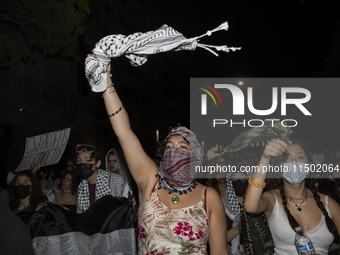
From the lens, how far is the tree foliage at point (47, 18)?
25.2 ft

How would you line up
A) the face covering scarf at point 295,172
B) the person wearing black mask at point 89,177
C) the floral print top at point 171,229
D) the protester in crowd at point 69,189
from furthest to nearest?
1. the protester in crowd at point 69,189
2. the person wearing black mask at point 89,177
3. the face covering scarf at point 295,172
4. the floral print top at point 171,229

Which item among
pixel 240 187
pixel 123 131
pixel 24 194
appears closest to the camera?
pixel 123 131

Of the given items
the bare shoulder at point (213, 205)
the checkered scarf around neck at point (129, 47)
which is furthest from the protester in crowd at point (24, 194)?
the bare shoulder at point (213, 205)

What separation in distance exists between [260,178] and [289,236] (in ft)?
2.38

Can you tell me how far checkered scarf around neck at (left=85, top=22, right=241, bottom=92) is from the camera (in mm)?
2244

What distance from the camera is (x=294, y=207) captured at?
281cm

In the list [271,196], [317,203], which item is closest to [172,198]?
[271,196]

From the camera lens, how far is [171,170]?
239cm

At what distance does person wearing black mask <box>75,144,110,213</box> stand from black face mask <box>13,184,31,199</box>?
0.75 m

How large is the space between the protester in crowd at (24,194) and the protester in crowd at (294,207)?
122 inches

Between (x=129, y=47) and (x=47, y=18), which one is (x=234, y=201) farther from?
(x=47, y=18)

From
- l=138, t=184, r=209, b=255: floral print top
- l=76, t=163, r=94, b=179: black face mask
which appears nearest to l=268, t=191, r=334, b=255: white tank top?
l=138, t=184, r=209, b=255: floral print top

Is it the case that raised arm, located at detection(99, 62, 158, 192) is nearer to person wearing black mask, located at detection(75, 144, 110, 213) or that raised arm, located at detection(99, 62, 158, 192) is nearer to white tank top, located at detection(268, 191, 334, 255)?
white tank top, located at detection(268, 191, 334, 255)

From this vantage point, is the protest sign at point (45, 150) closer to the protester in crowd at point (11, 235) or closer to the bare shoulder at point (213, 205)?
the protester in crowd at point (11, 235)
